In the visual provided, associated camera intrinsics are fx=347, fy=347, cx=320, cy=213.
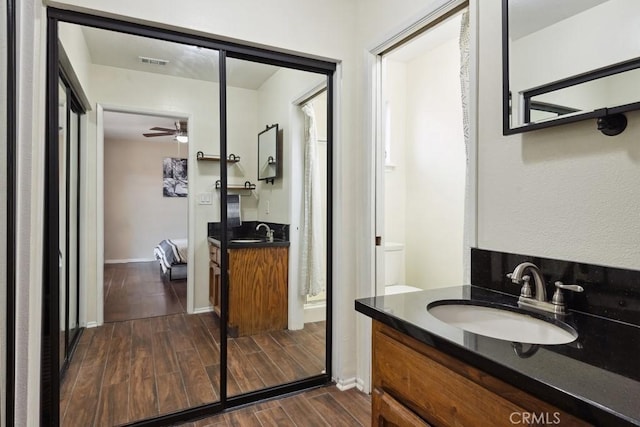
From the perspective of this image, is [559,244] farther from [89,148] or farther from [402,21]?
[89,148]

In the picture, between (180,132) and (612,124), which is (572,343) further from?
(180,132)

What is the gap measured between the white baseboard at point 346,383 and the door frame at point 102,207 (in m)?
1.55

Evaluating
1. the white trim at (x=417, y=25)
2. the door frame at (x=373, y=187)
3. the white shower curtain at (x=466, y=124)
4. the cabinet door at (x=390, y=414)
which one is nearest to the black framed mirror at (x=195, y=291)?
the door frame at (x=373, y=187)

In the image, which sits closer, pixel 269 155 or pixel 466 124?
pixel 466 124

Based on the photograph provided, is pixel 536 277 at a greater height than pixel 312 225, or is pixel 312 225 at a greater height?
pixel 312 225

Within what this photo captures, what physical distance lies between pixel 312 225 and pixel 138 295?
182 centimetres

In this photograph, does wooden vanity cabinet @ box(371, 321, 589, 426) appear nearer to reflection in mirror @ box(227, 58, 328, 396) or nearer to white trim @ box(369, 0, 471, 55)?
white trim @ box(369, 0, 471, 55)

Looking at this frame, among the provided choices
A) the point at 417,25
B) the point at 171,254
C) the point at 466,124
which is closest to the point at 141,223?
the point at 171,254

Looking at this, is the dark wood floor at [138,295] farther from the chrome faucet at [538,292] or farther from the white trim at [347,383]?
the chrome faucet at [538,292]

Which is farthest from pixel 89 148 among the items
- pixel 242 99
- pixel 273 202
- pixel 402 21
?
pixel 402 21

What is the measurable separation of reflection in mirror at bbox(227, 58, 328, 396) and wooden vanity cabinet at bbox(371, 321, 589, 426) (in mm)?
1857

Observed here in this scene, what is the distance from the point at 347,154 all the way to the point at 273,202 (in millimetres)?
1225

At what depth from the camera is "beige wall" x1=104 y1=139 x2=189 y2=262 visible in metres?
3.16

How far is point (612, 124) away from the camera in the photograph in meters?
1.02
